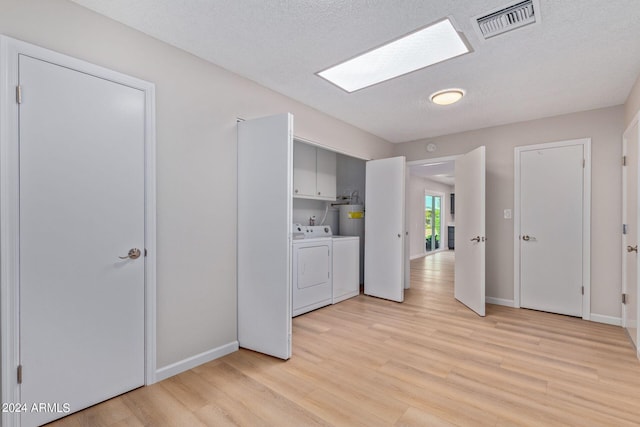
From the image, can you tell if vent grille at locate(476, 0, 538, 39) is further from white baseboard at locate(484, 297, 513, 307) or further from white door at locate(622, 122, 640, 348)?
white baseboard at locate(484, 297, 513, 307)

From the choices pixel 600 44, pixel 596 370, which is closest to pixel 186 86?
pixel 600 44

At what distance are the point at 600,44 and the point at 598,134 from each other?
1836 millimetres

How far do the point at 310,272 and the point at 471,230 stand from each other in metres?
2.18

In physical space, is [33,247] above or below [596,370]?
above

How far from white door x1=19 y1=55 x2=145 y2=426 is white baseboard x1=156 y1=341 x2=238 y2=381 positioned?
152mm

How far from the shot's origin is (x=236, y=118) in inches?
108

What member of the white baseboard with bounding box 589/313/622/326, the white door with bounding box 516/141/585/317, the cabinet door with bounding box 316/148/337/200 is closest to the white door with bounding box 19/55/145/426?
the cabinet door with bounding box 316/148/337/200

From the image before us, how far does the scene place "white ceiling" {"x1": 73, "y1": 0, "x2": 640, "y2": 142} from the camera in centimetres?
187

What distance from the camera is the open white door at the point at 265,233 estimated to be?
2504 millimetres

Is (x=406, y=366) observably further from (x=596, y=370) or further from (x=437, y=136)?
(x=437, y=136)

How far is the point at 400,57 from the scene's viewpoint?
2582 mm

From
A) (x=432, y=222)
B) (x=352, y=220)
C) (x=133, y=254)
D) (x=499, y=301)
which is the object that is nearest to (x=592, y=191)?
(x=499, y=301)

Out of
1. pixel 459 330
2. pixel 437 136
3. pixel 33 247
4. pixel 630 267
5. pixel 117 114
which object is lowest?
pixel 459 330

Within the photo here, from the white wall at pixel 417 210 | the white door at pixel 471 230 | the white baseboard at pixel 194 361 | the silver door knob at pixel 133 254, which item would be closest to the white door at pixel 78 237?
the silver door knob at pixel 133 254
